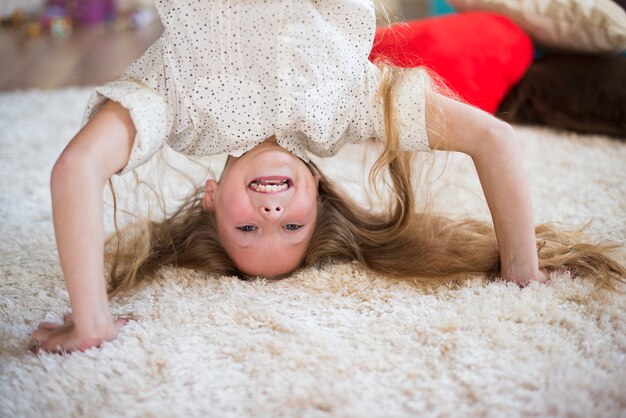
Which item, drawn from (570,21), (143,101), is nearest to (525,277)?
(143,101)

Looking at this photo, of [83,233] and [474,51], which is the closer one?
[83,233]

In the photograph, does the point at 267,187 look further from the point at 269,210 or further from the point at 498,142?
the point at 498,142

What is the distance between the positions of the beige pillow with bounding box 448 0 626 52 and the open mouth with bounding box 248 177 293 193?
122 centimetres

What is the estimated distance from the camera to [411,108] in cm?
110

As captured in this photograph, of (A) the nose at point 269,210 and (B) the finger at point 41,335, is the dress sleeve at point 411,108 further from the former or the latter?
(B) the finger at point 41,335

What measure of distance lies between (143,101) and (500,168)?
0.55 metres

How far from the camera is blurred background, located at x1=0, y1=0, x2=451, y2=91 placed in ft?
9.14

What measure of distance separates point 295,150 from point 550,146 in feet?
3.03

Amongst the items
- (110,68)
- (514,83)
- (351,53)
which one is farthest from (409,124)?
(110,68)

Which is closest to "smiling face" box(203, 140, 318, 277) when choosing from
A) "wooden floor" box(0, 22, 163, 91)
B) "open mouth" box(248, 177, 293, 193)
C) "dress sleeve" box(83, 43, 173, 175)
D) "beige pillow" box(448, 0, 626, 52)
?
"open mouth" box(248, 177, 293, 193)

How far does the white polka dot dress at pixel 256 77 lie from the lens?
1.08m

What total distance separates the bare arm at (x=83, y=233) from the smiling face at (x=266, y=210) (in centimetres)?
22

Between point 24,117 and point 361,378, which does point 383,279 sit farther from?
point 24,117

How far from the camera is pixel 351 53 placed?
1.14m
